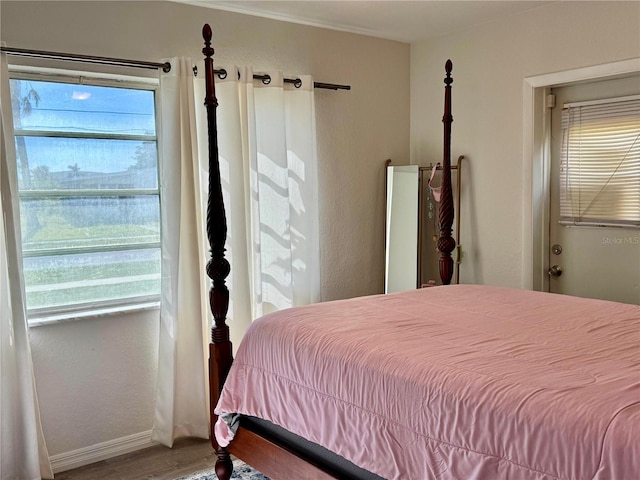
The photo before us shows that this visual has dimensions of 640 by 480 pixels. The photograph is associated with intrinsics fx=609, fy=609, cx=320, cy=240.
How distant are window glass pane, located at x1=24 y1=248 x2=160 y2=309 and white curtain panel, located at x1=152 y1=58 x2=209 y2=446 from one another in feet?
0.60

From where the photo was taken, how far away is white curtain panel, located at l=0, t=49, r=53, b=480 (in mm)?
2754

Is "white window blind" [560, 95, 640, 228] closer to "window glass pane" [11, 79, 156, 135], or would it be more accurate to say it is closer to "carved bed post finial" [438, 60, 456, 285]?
"carved bed post finial" [438, 60, 456, 285]

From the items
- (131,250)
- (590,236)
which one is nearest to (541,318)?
(590,236)

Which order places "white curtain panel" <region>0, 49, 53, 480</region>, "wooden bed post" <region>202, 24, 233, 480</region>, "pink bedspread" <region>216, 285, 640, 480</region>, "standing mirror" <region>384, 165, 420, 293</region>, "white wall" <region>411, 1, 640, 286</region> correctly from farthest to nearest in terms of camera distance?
"standing mirror" <region>384, 165, 420, 293</region> < "white wall" <region>411, 1, 640, 286</region> < "white curtain panel" <region>0, 49, 53, 480</region> < "wooden bed post" <region>202, 24, 233, 480</region> < "pink bedspread" <region>216, 285, 640, 480</region>

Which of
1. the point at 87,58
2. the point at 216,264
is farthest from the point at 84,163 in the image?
the point at 216,264

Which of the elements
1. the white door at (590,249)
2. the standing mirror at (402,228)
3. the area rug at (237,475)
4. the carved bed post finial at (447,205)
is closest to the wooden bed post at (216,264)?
the area rug at (237,475)

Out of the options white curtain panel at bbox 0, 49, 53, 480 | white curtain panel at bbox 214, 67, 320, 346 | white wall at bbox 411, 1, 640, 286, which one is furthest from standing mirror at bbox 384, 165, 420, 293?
white curtain panel at bbox 0, 49, 53, 480

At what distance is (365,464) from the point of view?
1887 mm

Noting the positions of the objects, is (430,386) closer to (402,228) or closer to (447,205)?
(447,205)

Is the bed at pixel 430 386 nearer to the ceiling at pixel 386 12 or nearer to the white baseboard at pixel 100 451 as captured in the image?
the white baseboard at pixel 100 451


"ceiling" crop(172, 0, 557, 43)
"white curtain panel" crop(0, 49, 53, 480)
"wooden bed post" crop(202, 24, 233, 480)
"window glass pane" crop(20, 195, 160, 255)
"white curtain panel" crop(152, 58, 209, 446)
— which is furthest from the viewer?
"ceiling" crop(172, 0, 557, 43)

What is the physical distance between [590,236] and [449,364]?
2.07 metres

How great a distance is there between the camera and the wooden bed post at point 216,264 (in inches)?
103

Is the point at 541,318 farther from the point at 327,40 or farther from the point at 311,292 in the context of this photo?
the point at 327,40
